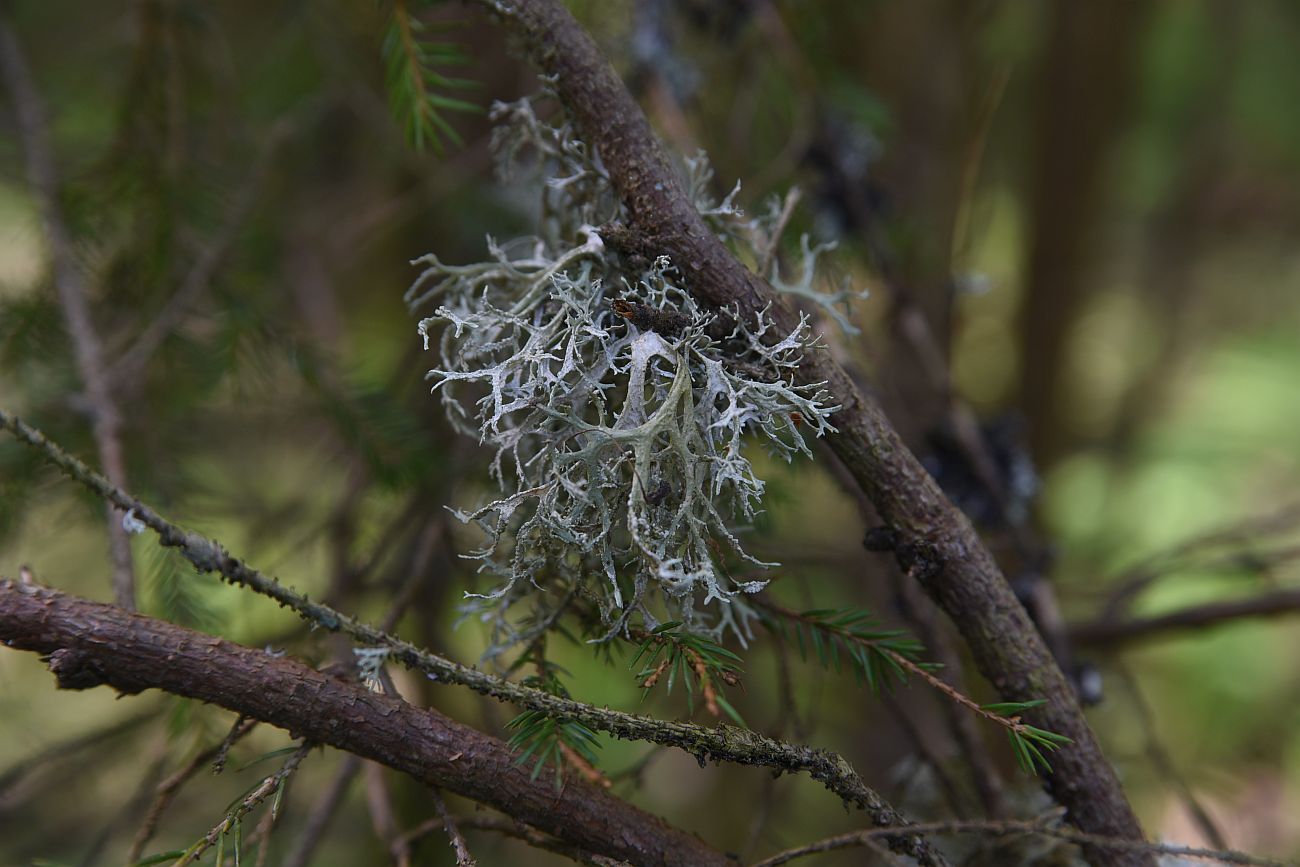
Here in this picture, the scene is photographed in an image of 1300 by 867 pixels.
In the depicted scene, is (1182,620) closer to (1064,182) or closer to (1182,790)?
(1182,790)

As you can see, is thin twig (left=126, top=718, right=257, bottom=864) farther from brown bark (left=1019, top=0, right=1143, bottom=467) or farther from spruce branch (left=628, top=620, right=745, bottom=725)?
brown bark (left=1019, top=0, right=1143, bottom=467)

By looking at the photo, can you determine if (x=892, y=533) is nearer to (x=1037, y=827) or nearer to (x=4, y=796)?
(x=1037, y=827)

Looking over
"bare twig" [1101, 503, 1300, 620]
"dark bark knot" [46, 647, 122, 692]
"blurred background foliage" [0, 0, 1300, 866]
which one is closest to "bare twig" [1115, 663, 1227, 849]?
"blurred background foliage" [0, 0, 1300, 866]

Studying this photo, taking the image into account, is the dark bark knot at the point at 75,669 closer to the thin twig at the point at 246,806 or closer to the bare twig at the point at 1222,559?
the thin twig at the point at 246,806

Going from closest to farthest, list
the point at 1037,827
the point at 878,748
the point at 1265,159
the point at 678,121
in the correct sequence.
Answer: the point at 1037,827 → the point at 678,121 → the point at 878,748 → the point at 1265,159

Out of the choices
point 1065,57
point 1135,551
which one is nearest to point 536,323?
point 1065,57

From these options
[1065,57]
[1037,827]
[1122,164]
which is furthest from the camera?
[1122,164]

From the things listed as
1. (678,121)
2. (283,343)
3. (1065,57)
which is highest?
(1065,57)

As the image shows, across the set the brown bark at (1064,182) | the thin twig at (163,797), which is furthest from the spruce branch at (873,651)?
the brown bark at (1064,182)

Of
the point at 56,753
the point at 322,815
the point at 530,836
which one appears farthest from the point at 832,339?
the point at 56,753
